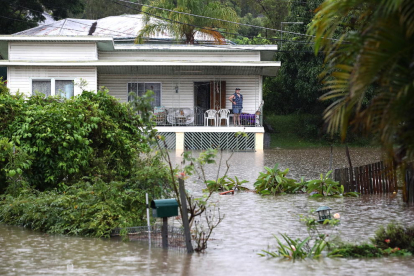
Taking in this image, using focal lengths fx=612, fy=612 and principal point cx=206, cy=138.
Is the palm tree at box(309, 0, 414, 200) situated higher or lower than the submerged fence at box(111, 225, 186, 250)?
higher

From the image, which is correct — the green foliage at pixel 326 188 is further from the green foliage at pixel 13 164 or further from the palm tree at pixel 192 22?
the palm tree at pixel 192 22

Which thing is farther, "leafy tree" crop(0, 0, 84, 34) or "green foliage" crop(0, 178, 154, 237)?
"leafy tree" crop(0, 0, 84, 34)

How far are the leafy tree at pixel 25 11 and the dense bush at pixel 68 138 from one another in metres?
31.4

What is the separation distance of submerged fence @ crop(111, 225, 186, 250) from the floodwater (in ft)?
0.69

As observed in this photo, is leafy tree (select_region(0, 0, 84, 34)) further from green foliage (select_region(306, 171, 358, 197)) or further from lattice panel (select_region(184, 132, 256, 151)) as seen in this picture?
green foliage (select_region(306, 171, 358, 197))

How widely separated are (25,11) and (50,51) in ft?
53.0

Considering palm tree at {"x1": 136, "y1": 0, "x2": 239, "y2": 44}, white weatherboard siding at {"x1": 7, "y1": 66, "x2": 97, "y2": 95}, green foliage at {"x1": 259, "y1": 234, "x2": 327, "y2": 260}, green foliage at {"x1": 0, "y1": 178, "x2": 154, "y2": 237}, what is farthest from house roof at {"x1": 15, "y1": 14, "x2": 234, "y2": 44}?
green foliage at {"x1": 259, "y1": 234, "x2": 327, "y2": 260}

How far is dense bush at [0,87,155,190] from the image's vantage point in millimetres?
12414

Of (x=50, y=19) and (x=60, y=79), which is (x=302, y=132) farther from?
(x=50, y=19)

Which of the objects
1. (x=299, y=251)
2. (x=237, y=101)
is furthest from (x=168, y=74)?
(x=299, y=251)

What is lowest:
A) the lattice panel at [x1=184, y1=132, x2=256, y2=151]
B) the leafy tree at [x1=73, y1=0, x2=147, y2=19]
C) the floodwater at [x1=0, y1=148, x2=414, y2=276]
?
the floodwater at [x1=0, y1=148, x2=414, y2=276]

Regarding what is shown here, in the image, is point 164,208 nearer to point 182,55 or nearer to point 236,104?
point 236,104

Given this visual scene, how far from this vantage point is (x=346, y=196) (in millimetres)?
15102

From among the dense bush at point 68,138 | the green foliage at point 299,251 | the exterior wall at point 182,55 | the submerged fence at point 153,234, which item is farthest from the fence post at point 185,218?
the exterior wall at point 182,55
